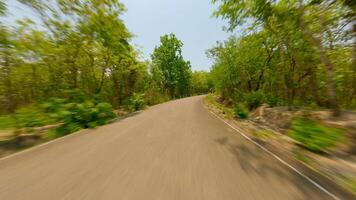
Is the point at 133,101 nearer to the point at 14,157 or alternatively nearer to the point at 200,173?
the point at 14,157

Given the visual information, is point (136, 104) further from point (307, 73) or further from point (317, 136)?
point (317, 136)

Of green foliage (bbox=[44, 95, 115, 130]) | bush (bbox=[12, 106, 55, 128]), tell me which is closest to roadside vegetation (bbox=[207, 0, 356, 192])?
green foliage (bbox=[44, 95, 115, 130])

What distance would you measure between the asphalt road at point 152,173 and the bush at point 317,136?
1.57 meters

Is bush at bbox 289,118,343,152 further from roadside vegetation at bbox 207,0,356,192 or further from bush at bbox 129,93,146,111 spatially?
bush at bbox 129,93,146,111

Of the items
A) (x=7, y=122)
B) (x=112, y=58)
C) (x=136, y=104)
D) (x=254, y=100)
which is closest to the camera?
(x=7, y=122)

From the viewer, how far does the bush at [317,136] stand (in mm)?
6387

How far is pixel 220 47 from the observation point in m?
26.6

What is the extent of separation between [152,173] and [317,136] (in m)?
5.33

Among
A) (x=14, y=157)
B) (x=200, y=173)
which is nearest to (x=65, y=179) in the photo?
(x=200, y=173)

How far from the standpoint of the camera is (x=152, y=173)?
4.86 meters

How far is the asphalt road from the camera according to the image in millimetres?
3914

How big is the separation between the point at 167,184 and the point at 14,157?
18.3 feet

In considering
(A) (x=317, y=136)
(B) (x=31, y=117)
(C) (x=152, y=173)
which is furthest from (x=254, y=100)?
(B) (x=31, y=117)

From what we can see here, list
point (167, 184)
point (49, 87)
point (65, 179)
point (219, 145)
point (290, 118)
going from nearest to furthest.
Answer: point (167, 184)
point (65, 179)
point (219, 145)
point (290, 118)
point (49, 87)
